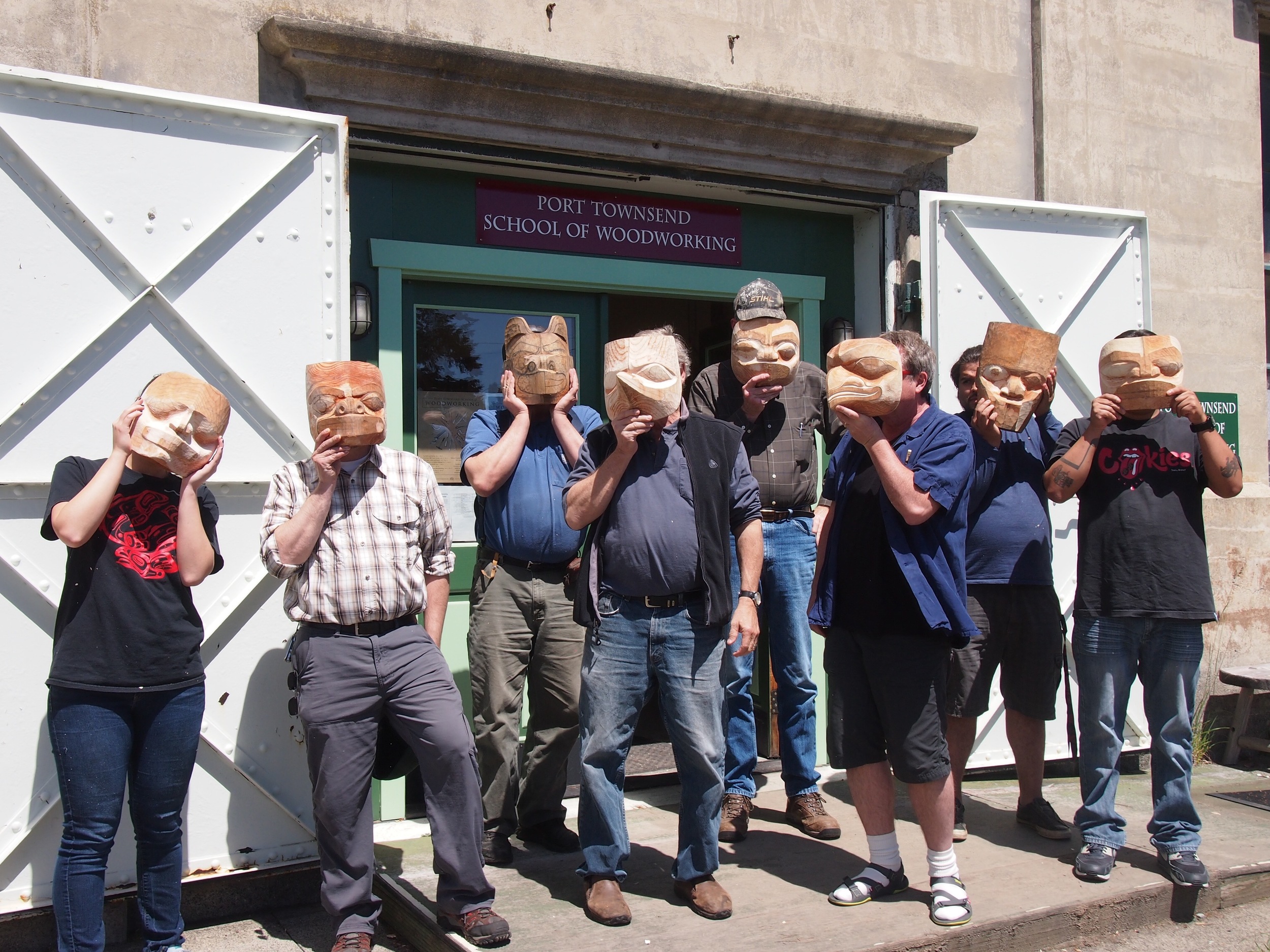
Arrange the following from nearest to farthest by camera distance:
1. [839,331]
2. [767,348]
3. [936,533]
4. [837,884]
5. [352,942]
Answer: [352,942], [936,533], [837,884], [767,348], [839,331]

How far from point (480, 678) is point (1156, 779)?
249 centimetres

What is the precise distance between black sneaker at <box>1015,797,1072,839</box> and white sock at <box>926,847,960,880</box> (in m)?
1.04

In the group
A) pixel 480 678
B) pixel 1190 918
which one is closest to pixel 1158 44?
pixel 1190 918

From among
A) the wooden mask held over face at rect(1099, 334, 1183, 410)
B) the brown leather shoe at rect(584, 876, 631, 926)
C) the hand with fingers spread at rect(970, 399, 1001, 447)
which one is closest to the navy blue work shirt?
the hand with fingers spread at rect(970, 399, 1001, 447)

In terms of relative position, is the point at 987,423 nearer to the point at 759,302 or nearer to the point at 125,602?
the point at 759,302

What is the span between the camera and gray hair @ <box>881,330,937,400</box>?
3.68 meters

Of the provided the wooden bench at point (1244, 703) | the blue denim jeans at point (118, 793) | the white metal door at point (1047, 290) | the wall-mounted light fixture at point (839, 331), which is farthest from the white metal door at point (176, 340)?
the wooden bench at point (1244, 703)

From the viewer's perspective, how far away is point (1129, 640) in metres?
4.07

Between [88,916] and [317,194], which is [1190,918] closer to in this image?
[88,916]

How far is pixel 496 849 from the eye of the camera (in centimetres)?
406

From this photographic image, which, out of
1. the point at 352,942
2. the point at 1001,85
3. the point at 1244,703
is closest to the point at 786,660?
the point at 352,942

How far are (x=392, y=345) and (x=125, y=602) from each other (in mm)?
1878

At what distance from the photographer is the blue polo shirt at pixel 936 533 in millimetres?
3496

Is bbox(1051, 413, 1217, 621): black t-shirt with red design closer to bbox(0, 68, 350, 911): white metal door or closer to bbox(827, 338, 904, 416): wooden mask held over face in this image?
bbox(827, 338, 904, 416): wooden mask held over face
